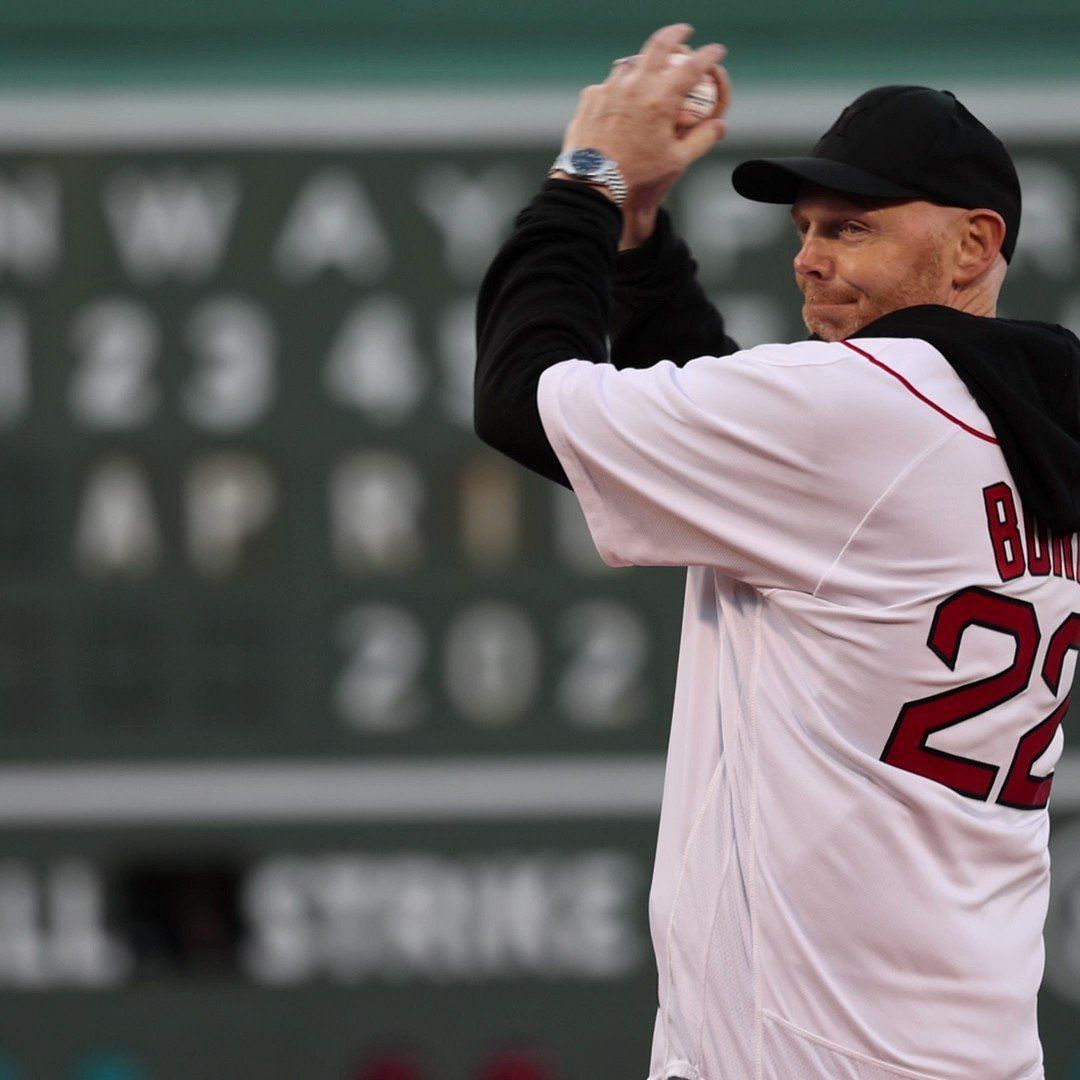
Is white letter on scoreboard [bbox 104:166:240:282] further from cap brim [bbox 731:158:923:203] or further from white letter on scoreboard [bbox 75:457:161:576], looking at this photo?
cap brim [bbox 731:158:923:203]

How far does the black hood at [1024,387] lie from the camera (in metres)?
1.39

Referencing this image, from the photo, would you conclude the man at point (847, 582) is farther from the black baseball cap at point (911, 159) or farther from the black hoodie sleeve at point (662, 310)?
the black hoodie sleeve at point (662, 310)

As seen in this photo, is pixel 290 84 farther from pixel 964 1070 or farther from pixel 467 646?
pixel 964 1070

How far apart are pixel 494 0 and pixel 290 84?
0.41m

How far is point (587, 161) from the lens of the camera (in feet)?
4.79

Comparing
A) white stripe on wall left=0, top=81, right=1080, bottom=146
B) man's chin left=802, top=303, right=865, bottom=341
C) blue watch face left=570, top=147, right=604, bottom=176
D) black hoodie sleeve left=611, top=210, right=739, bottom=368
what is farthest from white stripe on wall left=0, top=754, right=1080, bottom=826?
blue watch face left=570, top=147, right=604, bottom=176

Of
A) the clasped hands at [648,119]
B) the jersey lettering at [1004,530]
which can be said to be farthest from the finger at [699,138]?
the jersey lettering at [1004,530]

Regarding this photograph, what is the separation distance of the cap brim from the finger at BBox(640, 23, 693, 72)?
106mm

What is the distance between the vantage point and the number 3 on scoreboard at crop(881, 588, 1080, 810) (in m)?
1.38

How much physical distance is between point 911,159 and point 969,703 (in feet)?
1.35

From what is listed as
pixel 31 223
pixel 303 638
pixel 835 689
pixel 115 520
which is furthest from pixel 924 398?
pixel 31 223

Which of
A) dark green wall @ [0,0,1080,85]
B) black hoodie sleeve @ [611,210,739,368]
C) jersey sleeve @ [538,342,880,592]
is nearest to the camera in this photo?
jersey sleeve @ [538,342,880,592]

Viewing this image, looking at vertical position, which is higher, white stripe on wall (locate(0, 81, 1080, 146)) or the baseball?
white stripe on wall (locate(0, 81, 1080, 146))

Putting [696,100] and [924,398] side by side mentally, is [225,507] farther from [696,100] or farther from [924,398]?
[924,398]
